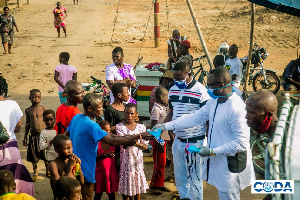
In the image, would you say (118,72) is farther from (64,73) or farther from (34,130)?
(34,130)

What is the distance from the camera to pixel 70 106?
219 inches

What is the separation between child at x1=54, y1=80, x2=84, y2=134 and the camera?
5.41 m

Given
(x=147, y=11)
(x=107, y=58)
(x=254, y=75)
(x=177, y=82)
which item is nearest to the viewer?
(x=177, y=82)

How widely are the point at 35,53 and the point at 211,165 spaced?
14.0m

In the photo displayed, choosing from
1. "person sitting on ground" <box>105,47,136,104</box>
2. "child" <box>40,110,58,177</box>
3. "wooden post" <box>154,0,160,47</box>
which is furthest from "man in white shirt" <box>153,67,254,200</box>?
"wooden post" <box>154,0,160,47</box>

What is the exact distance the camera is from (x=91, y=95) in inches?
194

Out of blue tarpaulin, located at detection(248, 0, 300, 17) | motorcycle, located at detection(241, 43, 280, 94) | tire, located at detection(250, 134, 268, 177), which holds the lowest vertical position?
tire, located at detection(250, 134, 268, 177)

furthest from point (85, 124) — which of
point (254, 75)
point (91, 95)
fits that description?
point (254, 75)

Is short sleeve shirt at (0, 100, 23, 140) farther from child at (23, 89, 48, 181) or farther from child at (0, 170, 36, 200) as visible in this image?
child at (23, 89, 48, 181)

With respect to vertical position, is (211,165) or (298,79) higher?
(298,79)

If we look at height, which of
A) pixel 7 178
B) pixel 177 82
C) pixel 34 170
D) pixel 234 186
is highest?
pixel 177 82

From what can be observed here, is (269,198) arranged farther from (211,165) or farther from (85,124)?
(85,124)

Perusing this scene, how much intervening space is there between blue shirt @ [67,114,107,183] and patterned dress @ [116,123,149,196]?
1.63 feet

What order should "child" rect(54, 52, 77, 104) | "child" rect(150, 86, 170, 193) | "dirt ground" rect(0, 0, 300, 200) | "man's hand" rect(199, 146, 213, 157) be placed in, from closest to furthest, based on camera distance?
"man's hand" rect(199, 146, 213, 157), "child" rect(150, 86, 170, 193), "child" rect(54, 52, 77, 104), "dirt ground" rect(0, 0, 300, 200)
